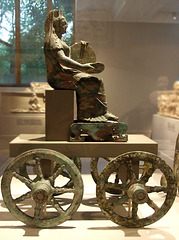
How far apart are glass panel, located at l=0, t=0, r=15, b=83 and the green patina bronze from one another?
7.63 feet

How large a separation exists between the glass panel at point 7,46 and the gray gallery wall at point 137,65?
141 centimetres

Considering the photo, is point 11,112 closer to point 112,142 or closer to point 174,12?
point 112,142

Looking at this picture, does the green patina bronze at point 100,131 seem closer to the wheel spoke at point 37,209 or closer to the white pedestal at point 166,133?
the wheel spoke at point 37,209

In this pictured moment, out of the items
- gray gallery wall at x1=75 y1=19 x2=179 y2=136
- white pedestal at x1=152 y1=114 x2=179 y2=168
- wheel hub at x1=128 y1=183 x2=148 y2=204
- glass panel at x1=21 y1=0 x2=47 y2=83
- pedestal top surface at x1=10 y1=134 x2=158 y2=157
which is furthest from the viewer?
white pedestal at x1=152 y1=114 x2=179 y2=168

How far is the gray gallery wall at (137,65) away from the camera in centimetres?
474

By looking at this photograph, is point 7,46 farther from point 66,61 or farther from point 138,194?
point 138,194

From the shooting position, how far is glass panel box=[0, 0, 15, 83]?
4.72 meters

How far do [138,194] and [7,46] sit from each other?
10.9 ft

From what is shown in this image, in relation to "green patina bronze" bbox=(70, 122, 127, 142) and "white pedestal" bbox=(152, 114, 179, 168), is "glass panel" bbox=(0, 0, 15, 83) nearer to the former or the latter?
"green patina bronze" bbox=(70, 122, 127, 142)

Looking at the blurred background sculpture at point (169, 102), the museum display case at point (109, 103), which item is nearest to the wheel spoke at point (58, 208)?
the museum display case at point (109, 103)

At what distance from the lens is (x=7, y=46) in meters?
4.83

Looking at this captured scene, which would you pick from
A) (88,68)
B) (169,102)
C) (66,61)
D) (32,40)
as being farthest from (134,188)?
(32,40)

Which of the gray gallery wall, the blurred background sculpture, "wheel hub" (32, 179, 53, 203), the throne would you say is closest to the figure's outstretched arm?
the throne

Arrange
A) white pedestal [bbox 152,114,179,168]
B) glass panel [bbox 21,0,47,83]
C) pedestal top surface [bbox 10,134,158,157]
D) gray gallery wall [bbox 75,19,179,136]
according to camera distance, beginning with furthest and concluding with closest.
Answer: white pedestal [bbox 152,114,179,168]
gray gallery wall [bbox 75,19,179,136]
glass panel [bbox 21,0,47,83]
pedestal top surface [bbox 10,134,158,157]
